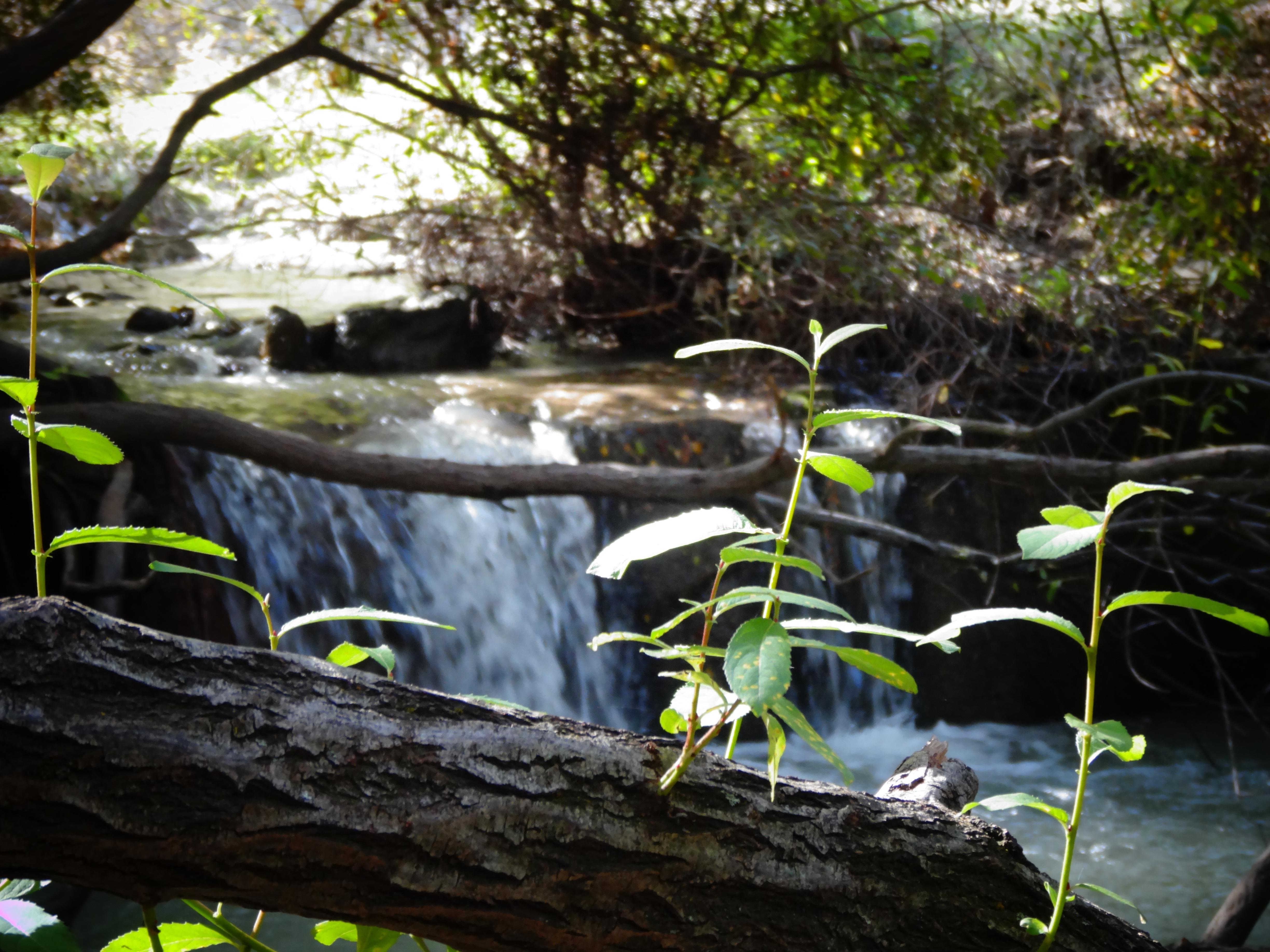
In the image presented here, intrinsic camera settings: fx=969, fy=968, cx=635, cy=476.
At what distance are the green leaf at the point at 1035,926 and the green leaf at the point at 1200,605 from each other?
352 millimetres

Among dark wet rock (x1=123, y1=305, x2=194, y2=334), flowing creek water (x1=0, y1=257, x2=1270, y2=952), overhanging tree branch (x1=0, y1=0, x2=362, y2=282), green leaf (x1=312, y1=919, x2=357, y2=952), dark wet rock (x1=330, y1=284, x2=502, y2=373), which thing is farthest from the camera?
dark wet rock (x1=123, y1=305, x2=194, y2=334)

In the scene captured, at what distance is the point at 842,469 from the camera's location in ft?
3.43

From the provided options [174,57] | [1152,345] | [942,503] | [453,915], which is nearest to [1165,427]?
[1152,345]

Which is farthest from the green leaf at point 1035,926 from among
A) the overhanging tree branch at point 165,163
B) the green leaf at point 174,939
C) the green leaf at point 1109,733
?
the overhanging tree branch at point 165,163

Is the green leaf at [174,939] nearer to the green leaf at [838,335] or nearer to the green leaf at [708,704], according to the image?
the green leaf at [708,704]

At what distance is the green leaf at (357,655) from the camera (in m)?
1.10

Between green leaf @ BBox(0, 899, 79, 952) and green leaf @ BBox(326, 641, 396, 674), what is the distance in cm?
36

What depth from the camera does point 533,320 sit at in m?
8.61

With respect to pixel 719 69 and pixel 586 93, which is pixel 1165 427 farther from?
pixel 586 93

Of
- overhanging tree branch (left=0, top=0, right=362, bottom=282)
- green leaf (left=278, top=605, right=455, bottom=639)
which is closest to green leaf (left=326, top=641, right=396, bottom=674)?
green leaf (left=278, top=605, right=455, bottom=639)

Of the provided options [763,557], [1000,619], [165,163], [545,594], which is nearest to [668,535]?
[763,557]

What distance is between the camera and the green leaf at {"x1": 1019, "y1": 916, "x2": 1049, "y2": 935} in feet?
3.40

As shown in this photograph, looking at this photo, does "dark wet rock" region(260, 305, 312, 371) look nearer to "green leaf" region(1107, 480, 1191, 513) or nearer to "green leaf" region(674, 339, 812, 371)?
"green leaf" region(674, 339, 812, 371)

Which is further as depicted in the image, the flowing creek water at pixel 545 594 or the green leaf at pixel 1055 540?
the flowing creek water at pixel 545 594
